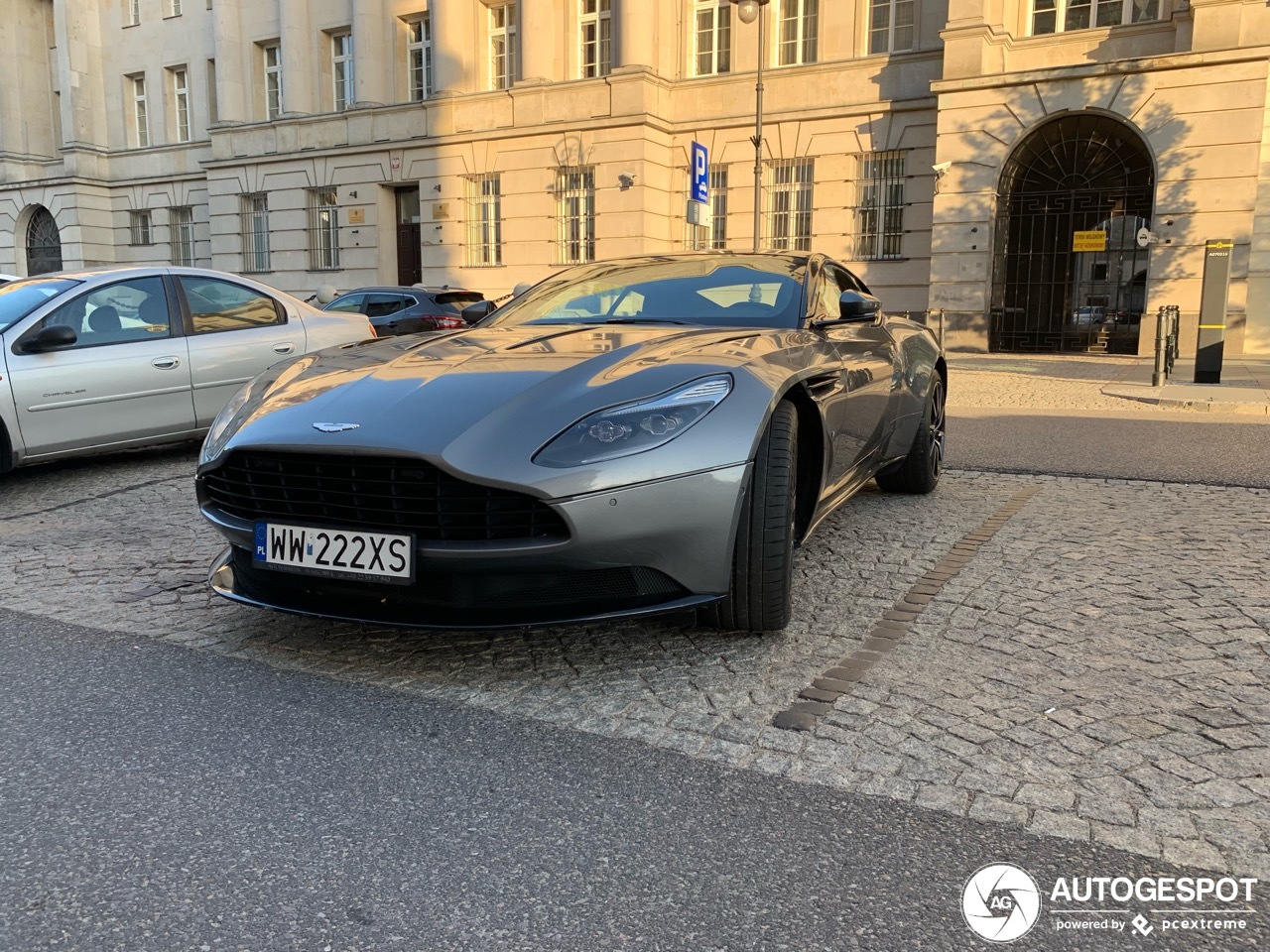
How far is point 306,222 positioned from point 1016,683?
2881 cm

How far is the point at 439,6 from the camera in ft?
83.0

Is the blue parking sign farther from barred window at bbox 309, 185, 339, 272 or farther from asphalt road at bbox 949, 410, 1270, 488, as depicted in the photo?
barred window at bbox 309, 185, 339, 272

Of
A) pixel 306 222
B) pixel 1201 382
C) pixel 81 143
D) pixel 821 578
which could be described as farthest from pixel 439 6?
pixel 821 578

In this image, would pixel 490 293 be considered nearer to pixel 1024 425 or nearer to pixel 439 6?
pixel 439 6

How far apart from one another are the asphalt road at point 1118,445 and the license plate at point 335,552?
515 centimetres

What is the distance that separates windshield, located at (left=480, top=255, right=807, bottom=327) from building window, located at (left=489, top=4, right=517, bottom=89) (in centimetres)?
2281

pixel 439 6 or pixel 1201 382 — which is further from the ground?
pixel 439 6

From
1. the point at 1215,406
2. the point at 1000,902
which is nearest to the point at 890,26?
the point at 1215,406

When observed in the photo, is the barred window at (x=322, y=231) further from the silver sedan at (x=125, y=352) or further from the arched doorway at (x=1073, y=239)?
the silver sedan at (x=125, y=352)

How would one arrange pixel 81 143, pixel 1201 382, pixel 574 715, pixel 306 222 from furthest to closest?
pixel 81 143, pixel 306 222, pixel 1201 382, pixel 574 715

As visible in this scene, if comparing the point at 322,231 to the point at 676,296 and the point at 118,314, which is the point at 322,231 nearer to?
the point at 118,314

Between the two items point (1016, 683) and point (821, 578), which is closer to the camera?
point (1016, 683)

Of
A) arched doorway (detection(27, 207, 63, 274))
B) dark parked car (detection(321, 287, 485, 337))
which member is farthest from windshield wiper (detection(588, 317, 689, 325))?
arched doorway (detection(27, 207, 63, 274))

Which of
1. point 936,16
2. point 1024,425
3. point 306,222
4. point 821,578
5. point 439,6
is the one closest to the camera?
point 821,578
